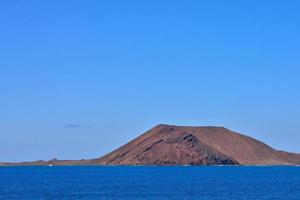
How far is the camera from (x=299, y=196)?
87.5m

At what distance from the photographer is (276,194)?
93.2 metres

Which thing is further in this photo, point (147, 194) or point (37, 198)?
point (147, 194)

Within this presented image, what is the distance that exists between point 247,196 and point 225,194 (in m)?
4.23

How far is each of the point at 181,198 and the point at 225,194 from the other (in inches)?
368

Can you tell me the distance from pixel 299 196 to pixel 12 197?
3586 centimetres

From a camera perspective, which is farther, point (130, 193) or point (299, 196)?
point (130, 193)

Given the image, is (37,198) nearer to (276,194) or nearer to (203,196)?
(203,196)

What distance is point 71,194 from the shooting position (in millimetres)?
92438

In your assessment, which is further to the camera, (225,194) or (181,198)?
(225,194)

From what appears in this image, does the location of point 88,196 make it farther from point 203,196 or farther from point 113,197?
point 203,196

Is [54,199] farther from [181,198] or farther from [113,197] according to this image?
[181,198]

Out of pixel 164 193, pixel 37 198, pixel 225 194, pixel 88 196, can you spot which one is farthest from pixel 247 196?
pixel 37 198

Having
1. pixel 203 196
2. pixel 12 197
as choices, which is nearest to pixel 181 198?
pixel 203 196

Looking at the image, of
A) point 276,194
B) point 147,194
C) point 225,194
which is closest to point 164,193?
point 147,194
